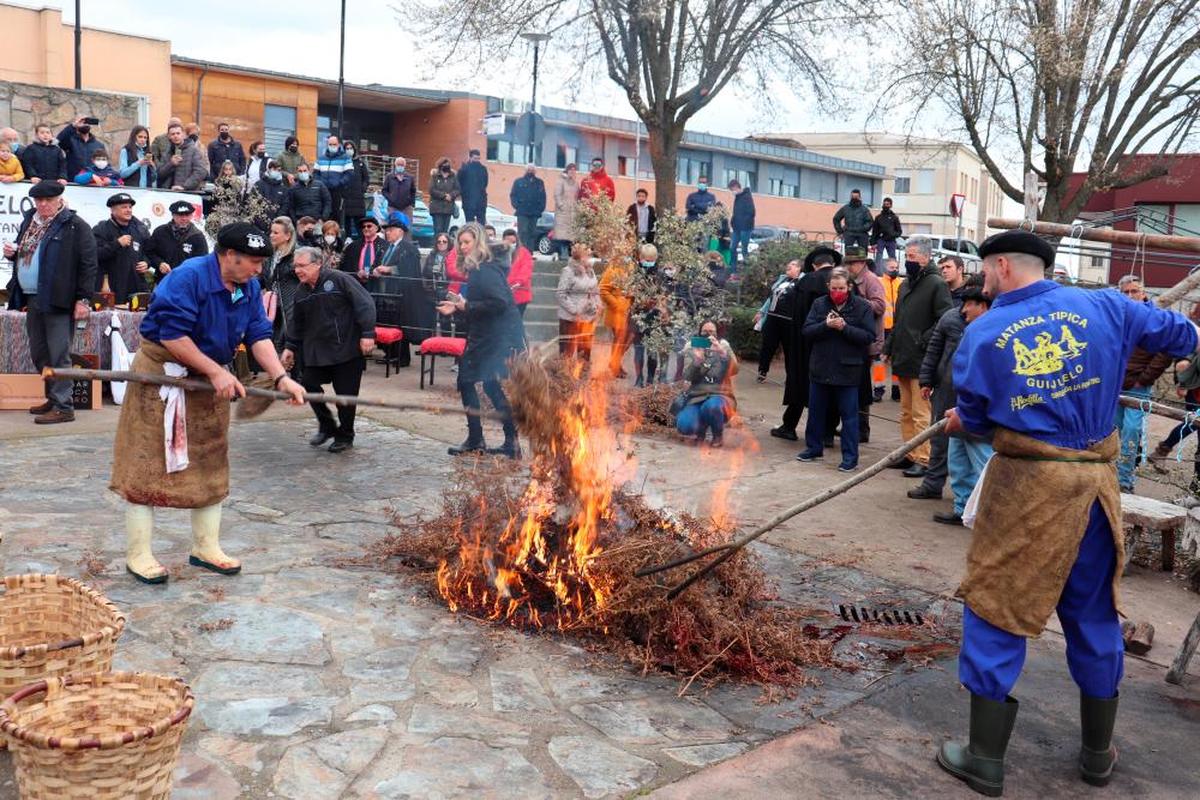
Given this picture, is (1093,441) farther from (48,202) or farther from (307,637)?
(48,202)

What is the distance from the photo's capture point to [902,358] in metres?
9.83

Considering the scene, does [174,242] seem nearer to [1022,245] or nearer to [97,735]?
[97,735]

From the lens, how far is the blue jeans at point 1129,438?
352 inches

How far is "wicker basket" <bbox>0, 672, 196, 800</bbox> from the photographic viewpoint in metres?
3.07

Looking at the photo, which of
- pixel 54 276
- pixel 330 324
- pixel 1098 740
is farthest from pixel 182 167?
pixel 1098 740

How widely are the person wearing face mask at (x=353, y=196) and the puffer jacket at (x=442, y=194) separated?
1174mm

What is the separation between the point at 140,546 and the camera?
5.65m

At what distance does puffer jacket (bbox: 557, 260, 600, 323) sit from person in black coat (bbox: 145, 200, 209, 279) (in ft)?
13.7

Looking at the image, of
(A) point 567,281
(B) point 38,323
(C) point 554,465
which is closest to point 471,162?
(A) point 567,281

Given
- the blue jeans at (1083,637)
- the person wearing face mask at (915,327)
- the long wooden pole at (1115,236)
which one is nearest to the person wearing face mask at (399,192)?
the person wearing face mask at (915,327)

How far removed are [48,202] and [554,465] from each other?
20.3 feet

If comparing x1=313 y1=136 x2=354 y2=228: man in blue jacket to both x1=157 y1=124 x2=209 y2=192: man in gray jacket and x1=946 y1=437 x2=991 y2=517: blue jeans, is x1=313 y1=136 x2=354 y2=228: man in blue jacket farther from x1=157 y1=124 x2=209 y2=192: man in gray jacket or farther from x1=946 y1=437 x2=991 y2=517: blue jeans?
x1=946 y1=437 x2=991 y2=517: blue jeans

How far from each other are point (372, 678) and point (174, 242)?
9.29 metres

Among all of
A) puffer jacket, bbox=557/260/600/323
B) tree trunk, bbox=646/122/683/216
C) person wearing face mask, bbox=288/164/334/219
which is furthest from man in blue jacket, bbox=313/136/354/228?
puffer jacket, bbox=557/260/600/323
